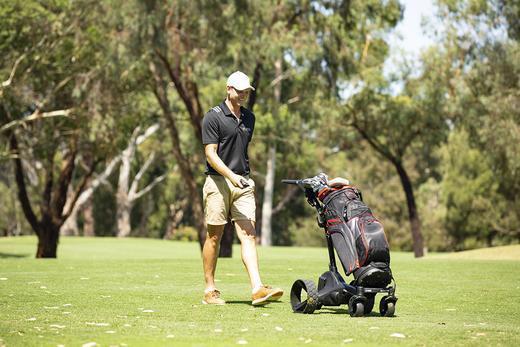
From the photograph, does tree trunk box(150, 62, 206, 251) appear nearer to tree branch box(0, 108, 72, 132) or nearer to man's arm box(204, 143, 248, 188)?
tree branch box(0, 108, 72, 132)

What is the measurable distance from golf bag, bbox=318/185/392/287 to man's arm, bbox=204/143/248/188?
827 millimetres

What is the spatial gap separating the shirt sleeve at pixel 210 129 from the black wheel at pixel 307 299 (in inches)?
65.4

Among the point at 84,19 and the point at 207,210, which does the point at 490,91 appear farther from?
the point at 207,210

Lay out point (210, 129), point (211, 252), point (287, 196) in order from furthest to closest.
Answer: point (287, 196) → point (211, 252) → point (210, 129)

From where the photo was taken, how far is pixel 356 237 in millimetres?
8859

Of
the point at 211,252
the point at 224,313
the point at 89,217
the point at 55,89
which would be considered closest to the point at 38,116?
the point at 55,89

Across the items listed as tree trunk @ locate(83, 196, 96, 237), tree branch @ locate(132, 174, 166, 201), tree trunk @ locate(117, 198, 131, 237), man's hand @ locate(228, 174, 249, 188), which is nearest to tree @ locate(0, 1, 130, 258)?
man's hand @ locate(228, 174, 249, 188)

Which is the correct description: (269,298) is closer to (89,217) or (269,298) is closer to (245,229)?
(245,229)

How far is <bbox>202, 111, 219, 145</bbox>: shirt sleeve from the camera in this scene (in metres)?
9.57

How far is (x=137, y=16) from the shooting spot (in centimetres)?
2606

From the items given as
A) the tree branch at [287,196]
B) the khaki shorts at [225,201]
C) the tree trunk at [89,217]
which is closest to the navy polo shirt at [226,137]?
the khaki shorts at [225,201]

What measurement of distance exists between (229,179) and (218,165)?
0.18 meters

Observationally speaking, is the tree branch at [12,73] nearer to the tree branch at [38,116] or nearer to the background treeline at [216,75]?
the background treeline at [216,75]

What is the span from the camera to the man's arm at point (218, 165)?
9336mm
